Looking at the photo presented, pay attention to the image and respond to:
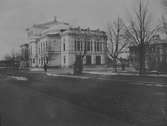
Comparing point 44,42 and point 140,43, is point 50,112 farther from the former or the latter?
point 44,42

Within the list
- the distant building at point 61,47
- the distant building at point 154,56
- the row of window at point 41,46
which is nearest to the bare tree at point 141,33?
the distant building at point 154,56

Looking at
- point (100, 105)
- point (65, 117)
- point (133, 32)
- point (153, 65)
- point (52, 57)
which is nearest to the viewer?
point (65, 117)

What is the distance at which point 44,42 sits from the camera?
59.3 m

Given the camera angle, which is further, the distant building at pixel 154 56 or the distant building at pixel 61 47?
the distant building at pixel 61 47

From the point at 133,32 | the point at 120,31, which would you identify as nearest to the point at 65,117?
the point at 133,32

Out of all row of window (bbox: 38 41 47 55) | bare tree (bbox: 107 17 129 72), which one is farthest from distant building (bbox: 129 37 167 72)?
row of window (bbox: 38 41 47 55)

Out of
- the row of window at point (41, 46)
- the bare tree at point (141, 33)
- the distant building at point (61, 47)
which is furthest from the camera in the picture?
the row of window at point (41, 46)

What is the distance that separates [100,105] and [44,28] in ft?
184

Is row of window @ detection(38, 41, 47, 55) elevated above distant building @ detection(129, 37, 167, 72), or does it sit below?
above

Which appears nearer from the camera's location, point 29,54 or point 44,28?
point 44,28

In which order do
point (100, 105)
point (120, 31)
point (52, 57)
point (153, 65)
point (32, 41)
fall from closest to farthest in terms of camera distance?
point (100, 105)
point (120, 31)
point (153, 65)
point (52, 57)
point (32, 41)

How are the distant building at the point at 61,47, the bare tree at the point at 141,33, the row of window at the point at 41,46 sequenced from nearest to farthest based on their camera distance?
1. the bare tree at the point at 141,33
2. the distant building at the point at 61,47
3. the row of window at the point at 41,46

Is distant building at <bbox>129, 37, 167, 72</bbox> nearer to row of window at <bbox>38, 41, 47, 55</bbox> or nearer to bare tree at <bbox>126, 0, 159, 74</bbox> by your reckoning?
bare tree at <bbox>126, 0, 159, 74</bbox>

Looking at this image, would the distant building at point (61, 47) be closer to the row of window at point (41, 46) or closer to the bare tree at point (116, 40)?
the row of window at point (41, 46)
